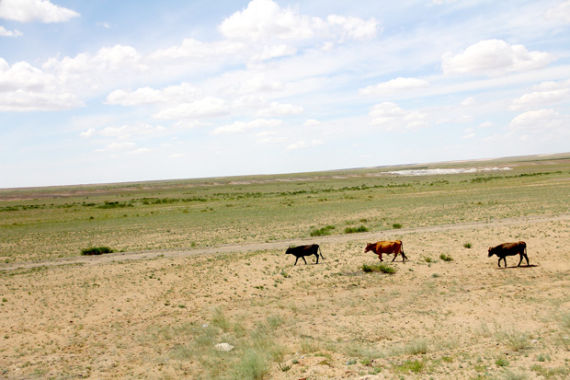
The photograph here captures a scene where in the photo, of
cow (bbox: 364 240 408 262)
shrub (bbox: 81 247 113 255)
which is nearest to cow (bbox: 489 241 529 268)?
cow (bbox: 364 240 408 262)

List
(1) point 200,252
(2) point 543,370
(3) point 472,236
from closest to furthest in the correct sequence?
(2) point 543,370
(3) point 472,236
(1) point 200,252

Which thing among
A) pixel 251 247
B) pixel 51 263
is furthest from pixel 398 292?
pixel 51 263

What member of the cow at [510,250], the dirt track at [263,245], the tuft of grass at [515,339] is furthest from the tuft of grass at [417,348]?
the dirt track at [263,245]

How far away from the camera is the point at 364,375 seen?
8477 millimetres

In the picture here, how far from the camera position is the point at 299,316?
45.5 feet

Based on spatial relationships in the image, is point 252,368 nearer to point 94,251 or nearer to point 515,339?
point 515,339

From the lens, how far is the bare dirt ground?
947cm

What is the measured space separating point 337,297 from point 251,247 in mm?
12454

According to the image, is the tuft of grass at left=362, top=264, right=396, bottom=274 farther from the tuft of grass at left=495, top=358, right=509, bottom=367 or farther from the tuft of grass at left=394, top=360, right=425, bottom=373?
the tuft of grass at left=495, top=358, right=509, bottom=367

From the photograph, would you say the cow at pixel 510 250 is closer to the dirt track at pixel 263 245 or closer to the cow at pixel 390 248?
the cow at pixel 390 248

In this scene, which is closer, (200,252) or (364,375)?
(364,375)

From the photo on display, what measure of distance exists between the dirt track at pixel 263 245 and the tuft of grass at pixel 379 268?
27.0ft

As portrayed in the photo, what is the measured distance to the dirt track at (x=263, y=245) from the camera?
26219mm

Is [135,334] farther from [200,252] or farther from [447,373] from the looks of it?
[200,252]
